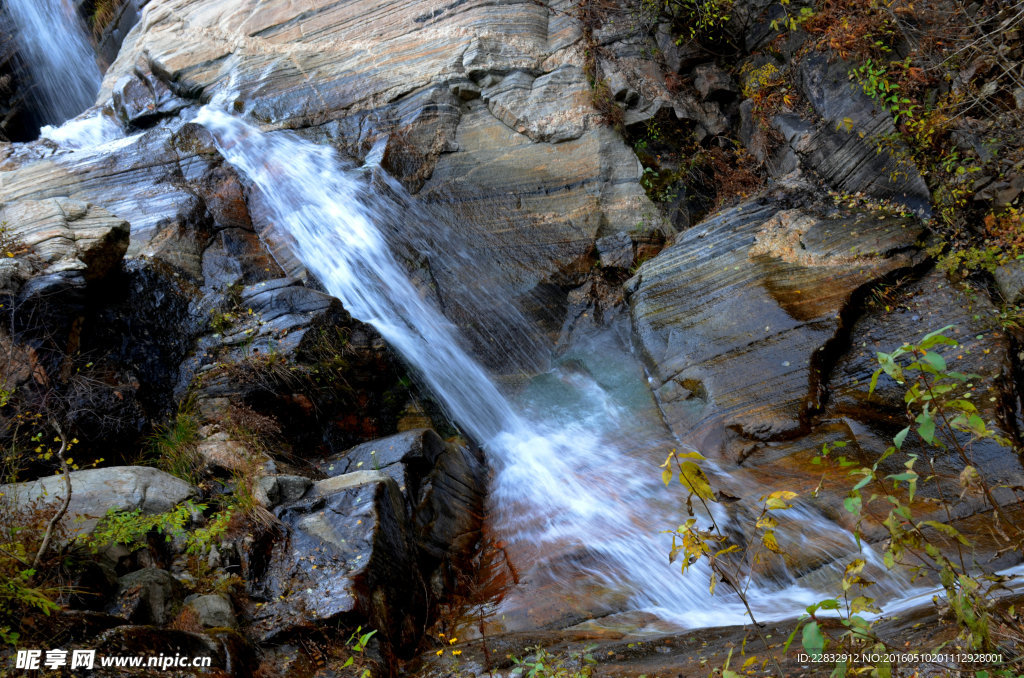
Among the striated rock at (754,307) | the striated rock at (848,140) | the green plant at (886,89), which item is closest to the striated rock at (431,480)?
the striated rock at (754,307)

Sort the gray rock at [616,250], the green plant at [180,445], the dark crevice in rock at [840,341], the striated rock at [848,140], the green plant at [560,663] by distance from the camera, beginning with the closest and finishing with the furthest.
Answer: the green plant at [560,663] → the dark crevice in rock at [840,341] → the green plant at [180,445] → the striated rock at [848,140] → the gray rock at [616,250]

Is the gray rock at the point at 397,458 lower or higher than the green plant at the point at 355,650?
higher

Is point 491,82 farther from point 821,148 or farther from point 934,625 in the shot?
point 934,625

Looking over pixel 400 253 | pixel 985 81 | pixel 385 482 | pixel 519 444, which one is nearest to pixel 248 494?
pixel 385 482

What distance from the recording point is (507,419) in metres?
6.99

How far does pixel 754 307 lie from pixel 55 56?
16.2m

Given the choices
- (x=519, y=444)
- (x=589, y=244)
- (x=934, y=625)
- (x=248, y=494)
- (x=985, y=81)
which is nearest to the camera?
(x=934, y=625)

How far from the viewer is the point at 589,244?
798 centimetres

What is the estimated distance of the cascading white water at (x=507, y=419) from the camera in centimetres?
453

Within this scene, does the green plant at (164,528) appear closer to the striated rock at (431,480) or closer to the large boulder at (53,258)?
the striated rock at (431,480)

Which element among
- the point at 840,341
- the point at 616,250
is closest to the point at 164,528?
the point at 616,250

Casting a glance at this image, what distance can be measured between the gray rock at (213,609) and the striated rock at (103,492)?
89 cm

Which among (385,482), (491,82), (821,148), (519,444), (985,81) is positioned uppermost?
(491,82)

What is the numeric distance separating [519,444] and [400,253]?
9.97 feet
